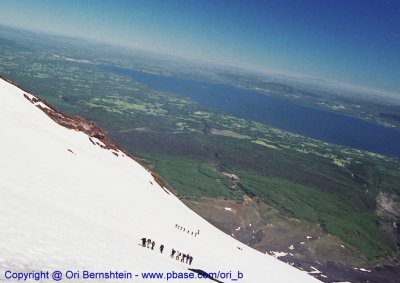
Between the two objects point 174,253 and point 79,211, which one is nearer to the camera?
point 79,211

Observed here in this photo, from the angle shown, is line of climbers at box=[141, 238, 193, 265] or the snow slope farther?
line of climbers at box=[141, 238, 193, 265]

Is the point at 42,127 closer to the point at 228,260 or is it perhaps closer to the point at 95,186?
the point at 95,186

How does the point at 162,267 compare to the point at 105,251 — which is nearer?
the point at 105,251

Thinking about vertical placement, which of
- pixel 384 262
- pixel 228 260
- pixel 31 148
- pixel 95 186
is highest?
pixel 31 148

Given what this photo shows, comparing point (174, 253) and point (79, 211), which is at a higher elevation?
point (79, 211)

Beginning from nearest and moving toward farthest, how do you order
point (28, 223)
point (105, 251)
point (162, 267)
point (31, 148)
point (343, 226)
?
point (28, 223) < point (105, 251) < point (162, 267) < point (31, 148) < point (343, 226)

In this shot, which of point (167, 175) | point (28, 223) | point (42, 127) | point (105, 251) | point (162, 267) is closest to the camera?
point (28, 223)

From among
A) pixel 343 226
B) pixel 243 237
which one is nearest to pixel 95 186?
pixel 243 237

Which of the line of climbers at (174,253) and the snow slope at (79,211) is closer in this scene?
the snow slope at (79,211)
